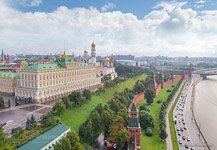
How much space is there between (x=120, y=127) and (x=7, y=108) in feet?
75.0

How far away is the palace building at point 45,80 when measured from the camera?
48500 mm

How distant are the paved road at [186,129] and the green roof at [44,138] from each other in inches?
583

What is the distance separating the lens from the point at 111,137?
27734mm

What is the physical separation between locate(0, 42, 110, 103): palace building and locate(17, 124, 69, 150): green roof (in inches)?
877

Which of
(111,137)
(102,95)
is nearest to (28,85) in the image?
(102,95)

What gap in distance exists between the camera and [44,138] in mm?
23797

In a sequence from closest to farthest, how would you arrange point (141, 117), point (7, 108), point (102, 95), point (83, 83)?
point (141, 117) < point (7, 108) < point (102, 95) < point (83, 83)

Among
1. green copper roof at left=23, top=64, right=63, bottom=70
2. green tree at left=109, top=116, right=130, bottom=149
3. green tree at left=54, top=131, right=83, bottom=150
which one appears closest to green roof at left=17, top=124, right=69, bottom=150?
green tree at left=54, top=131, right=83, bottom=150

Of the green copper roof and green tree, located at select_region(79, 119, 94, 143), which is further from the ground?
the green copper roof

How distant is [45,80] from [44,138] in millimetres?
27322

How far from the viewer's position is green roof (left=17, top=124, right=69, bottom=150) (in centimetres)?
2159

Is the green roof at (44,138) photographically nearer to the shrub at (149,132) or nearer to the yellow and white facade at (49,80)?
the shrub at (149,132)

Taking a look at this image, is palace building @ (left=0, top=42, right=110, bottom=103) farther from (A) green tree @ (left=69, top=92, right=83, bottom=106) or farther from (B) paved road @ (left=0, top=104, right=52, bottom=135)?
(A) green tree @ (left=69, top=92, right=83, bottom=106)

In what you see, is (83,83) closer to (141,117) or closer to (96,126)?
(141,117)
